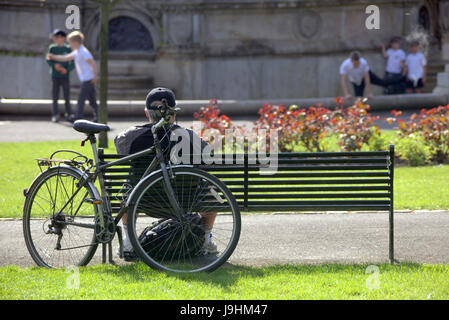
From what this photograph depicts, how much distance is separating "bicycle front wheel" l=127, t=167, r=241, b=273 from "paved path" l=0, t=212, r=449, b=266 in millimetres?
440

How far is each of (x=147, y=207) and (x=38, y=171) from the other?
19.3 feet

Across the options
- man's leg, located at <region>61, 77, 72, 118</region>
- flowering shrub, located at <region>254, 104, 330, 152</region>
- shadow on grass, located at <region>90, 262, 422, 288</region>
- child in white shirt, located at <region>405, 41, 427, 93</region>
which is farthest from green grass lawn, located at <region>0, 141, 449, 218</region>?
child in white shirt, located at <region>405, 41, 427, 93</region>

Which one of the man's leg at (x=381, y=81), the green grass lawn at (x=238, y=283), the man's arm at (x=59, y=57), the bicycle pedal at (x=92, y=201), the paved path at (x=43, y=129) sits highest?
the man's arm at (x=59, y=57)

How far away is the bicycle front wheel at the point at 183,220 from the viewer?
538cm

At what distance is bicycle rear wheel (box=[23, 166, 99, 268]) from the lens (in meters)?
5.72

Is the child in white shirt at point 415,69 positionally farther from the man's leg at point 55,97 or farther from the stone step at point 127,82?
the man's leg at point 55,97

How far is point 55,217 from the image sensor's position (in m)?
5.79

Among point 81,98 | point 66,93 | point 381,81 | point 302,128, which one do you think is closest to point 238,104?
point 81,98

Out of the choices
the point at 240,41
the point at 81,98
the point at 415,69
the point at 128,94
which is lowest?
the point at 81,98

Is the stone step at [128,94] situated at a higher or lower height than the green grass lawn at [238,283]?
higher

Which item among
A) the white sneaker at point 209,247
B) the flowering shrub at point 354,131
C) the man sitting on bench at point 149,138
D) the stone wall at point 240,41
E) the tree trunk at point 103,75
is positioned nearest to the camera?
the man sitting on bench at point 149,138

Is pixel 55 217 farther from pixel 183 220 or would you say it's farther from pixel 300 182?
pixel 300 182

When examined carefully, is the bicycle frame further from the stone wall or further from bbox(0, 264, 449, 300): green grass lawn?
the stone wall

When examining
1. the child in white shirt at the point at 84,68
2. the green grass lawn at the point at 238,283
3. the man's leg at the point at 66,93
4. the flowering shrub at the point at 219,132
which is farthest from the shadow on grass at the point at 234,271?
the man's leg at the point at 66,93
